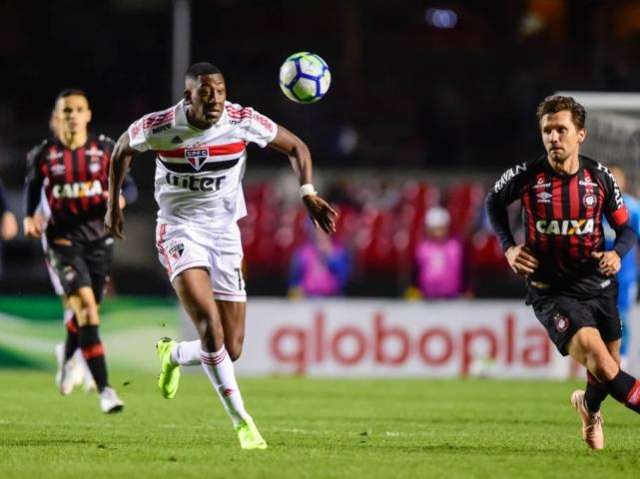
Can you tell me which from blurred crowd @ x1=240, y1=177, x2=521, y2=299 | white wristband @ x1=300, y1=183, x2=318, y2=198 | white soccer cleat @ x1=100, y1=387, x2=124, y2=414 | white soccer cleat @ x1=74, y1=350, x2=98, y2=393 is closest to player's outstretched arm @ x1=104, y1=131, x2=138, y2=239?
white wristband @ x1=300, y1=183, x2=318, y2=198

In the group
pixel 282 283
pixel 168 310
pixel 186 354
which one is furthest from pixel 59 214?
pixel 282 283

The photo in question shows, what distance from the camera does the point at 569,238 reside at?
865cm

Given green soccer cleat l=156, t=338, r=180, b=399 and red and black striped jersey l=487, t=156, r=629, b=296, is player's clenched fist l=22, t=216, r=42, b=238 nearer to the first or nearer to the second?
green soccer cleat l=156, t=338, r=180, b=399

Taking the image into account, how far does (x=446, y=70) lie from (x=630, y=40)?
3.47m

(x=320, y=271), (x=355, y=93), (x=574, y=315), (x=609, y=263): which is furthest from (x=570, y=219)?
(x=355, y=93)

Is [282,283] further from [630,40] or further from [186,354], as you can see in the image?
[186,354]

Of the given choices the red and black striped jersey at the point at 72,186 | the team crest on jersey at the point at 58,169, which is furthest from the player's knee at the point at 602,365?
the team crest on jersey at the point at 58,169

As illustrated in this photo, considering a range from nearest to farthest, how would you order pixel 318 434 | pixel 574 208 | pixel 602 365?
pixel 602 365, pixel 574 208, pixel 318 434

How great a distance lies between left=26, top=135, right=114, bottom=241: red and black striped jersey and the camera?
1155 centimetres

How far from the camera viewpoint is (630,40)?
2553cm

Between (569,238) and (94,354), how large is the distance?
425 cm

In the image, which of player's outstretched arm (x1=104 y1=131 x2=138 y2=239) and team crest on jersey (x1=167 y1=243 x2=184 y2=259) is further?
player's outstretched arm (x1=104 y1=131 x2=138 y2=239)

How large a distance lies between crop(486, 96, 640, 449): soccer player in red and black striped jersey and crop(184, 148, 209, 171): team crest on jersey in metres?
1.90

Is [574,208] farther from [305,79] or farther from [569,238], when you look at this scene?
[305,79]
